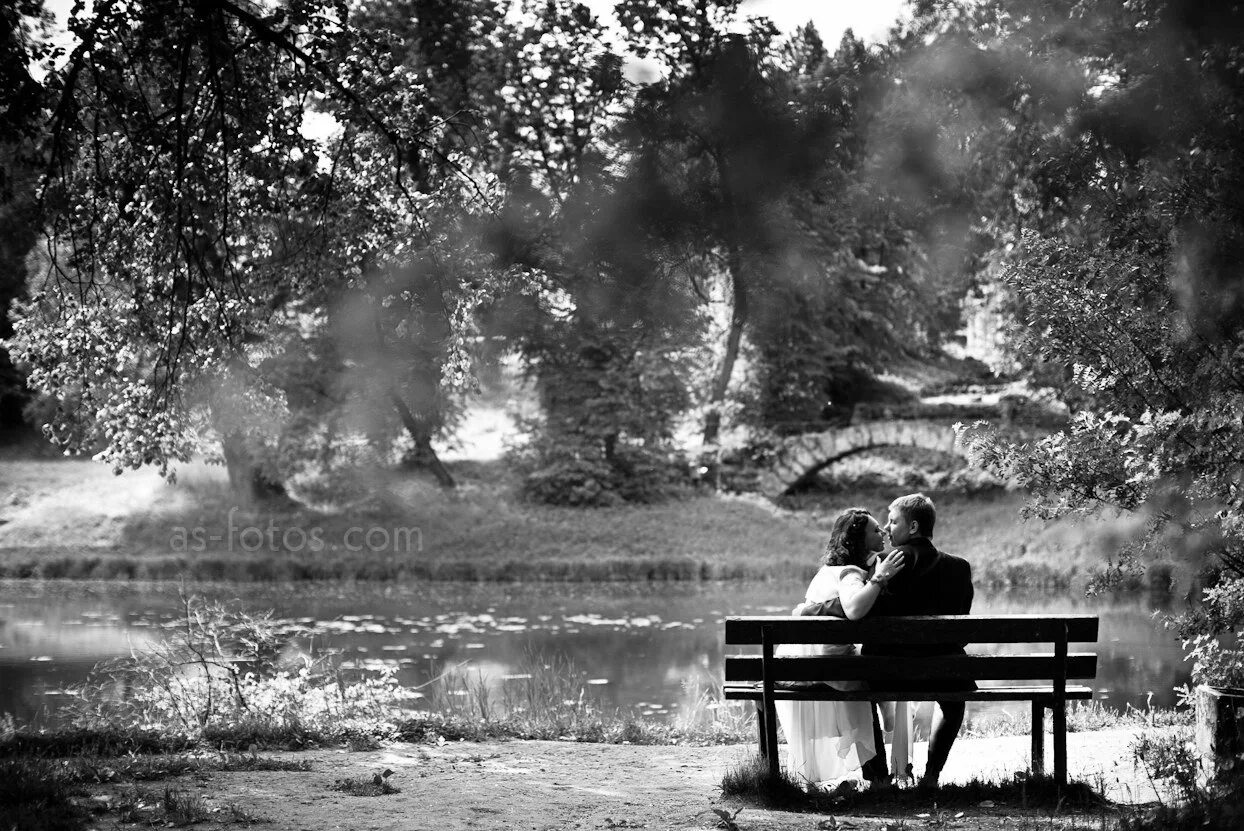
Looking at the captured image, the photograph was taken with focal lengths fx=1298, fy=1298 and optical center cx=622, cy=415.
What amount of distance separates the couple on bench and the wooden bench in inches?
3.6

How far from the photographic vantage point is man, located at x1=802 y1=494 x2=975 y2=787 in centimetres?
555

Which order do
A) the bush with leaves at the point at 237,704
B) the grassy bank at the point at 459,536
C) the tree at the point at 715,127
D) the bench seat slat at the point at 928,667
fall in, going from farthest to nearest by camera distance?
the grassy bank at the point at 459,536 → the bush with leaves at the point at 237,704 → the bench seat slat at the point at 928,667 → the tree at the point at 715,127

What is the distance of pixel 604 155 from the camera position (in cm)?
487

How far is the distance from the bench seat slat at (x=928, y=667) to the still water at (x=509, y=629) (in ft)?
15.0

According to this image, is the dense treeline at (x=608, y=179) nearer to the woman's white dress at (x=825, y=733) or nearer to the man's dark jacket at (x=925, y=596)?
the man's dark jacket at (x=925, y=596)

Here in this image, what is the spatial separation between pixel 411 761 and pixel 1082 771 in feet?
10.8

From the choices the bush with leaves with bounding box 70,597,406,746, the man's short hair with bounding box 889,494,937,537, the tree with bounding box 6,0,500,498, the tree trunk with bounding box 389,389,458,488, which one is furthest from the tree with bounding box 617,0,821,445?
the tree trunk with bounding box 389,389,458,488

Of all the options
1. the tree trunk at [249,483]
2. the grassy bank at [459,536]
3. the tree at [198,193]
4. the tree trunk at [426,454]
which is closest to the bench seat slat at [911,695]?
the tree at [198,193]

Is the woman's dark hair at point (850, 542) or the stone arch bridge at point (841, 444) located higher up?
the stone arch bridge at point (841, 444)

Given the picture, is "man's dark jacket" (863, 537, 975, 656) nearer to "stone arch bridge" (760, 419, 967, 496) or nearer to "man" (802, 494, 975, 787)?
"man" (802, 494, 975, 787)

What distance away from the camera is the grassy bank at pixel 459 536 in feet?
72.1

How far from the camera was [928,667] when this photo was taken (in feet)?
18.1

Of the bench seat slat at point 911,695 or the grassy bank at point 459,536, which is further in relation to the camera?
the grassy bank at point 459,536

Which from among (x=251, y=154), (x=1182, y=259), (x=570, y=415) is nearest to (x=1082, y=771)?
(x=1182, y=259)
